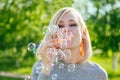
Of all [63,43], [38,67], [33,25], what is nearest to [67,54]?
[63,43]

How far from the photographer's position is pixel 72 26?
2.19 m

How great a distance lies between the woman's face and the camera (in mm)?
2170

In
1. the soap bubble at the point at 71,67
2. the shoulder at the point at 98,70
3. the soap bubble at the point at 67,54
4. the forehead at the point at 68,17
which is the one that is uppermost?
the forehead at the point at 68,17

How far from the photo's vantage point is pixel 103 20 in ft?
41.5

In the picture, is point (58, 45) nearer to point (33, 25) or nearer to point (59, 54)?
point (59, 54)

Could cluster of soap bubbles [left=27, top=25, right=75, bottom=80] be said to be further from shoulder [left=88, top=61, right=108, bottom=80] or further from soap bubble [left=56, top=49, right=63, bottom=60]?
shoulder [left=88, top=61, right=108, bottom=80]

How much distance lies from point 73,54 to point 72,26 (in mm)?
145

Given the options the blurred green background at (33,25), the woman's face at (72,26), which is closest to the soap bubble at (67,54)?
the woman's face at (72,26)

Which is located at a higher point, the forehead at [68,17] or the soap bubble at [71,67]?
the forehead at [68,17]

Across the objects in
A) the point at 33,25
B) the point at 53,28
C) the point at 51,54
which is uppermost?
the point at 33,25

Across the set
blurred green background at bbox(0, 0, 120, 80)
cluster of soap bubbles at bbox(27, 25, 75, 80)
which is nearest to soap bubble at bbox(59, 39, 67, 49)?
cluster of soap bubbles at bbox(27, 25, 75, 80)

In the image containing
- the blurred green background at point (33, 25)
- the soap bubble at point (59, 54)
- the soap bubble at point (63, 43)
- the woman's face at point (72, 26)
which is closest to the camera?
the woman's face at point (72, 26)

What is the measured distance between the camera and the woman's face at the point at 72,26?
2.17m

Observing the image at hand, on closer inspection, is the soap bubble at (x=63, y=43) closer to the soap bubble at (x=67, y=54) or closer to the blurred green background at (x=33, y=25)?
the soap bubble at (x=67, y=54)
